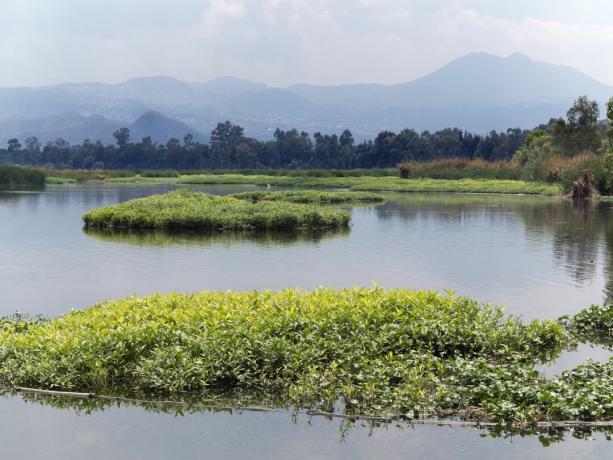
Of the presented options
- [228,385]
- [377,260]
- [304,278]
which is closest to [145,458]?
[228,385]

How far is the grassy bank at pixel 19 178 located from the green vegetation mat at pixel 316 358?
231 feet

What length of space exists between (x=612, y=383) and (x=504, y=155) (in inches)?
5841

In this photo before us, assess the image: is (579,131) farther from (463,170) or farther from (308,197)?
(308,197)

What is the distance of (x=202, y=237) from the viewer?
1273 inches

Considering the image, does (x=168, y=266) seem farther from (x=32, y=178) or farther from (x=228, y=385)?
(x=32, y=178)

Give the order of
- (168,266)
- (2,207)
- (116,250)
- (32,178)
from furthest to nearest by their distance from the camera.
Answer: (32,178)
(2,207)
(116,250)
(168,266)

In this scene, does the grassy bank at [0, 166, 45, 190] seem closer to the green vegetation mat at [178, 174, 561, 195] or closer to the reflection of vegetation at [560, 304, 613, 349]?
the green vegetation mat at [178, 174, 561, 195]

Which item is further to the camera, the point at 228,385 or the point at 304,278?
the point at 304,278

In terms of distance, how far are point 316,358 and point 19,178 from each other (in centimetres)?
7600

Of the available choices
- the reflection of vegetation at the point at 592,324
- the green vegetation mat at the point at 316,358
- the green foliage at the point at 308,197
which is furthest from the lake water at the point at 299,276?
the green foliage at the point at 308,197

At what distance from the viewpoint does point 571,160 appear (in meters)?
66.6

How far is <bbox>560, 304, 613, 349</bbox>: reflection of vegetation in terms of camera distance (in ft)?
51.6

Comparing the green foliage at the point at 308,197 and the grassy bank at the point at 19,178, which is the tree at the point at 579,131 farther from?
the grassy bank at the point at 19,178

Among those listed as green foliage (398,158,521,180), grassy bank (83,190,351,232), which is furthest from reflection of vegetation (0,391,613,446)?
green foliage (398,158,521,180)
